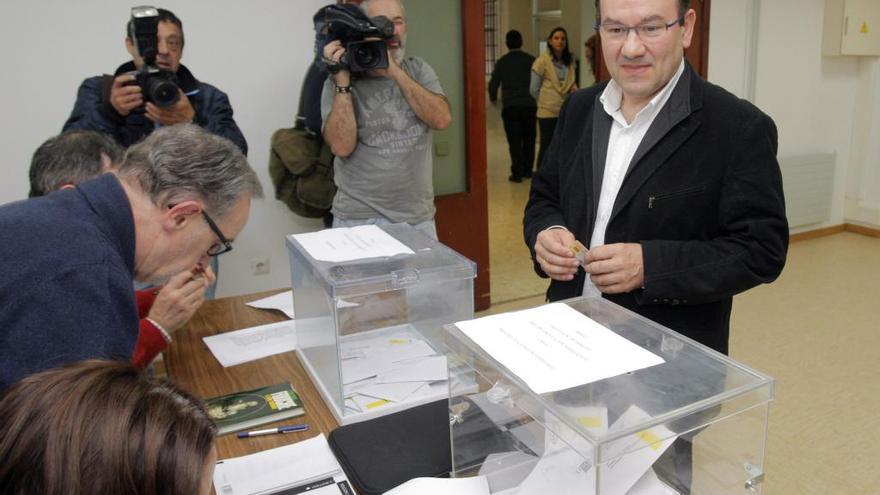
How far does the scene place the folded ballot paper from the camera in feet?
3.46

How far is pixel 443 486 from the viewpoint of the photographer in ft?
→ 3.28

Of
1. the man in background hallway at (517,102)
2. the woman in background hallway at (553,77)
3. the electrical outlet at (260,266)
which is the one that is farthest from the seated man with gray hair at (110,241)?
the man in background hallway at (517,102)

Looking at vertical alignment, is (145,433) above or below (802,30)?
below

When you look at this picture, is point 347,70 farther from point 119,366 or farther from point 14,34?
point 119,366

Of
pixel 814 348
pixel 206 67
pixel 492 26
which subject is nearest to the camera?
pixel 206 67

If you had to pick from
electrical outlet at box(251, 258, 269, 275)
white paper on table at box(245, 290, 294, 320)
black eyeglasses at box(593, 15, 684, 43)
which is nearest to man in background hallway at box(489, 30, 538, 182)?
electrical outlet at box(251, 258, 269, 275)

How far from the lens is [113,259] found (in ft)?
3.43

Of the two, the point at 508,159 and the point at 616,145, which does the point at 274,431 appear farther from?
the point at 508,159

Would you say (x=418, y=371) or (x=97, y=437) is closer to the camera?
(x=97, y=437)

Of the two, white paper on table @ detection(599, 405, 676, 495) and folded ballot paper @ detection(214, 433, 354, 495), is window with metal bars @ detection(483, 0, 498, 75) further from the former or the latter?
white paper on table @ detection(599, 405, 676, 495)

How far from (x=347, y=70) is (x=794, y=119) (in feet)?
12.3

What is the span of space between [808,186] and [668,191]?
4.18m

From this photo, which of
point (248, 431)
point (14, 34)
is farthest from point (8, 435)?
point (14, 34)

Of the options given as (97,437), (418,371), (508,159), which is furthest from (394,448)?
(508,159)
